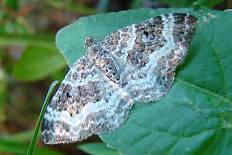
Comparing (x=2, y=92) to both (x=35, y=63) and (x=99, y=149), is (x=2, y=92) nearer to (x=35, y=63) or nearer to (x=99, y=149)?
(x=35, y=63)

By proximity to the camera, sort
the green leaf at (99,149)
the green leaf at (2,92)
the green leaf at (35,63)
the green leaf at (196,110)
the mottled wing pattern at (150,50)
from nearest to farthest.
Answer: the green leaf at (196,110)
the mottled wing pattern at (150,50)
the green leaf at (99,149)
the green leaf at (35,63)
the green leaf at (2,92)

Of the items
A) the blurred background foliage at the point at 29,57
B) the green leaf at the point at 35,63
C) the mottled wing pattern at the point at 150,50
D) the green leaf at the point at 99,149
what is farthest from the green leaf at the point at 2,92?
the mottled wing pattern at the point at 150,50

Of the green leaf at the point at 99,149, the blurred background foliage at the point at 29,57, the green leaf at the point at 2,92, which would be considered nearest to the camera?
the green leaf at the point at 99,149

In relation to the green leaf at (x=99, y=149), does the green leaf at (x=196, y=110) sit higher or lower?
higher

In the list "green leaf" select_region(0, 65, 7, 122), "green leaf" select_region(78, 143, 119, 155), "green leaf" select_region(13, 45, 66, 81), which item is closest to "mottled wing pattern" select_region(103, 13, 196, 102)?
"green leaf" select_region(78, 143, 119, 155)

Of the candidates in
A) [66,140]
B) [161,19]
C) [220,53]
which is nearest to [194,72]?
[220,53]

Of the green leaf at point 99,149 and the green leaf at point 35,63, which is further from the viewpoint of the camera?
the green leaf at point 35,63

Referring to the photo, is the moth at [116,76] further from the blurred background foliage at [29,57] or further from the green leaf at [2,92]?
the green leaf at [2,92]

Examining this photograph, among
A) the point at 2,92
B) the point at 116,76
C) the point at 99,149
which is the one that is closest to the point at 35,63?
the point at 2,92
